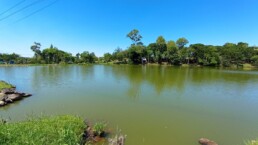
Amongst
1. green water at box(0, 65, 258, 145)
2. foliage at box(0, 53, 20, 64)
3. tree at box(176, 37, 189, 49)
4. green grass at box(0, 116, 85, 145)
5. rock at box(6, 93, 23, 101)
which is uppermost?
tree at box(176, 37, 189, 49)

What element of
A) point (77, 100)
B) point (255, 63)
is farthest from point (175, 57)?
point (77, 100)

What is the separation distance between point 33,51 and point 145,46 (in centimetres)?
5218

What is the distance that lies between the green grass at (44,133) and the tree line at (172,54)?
61849 millimetres

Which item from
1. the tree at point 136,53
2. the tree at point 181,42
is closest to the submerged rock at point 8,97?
the tree at point 136,53

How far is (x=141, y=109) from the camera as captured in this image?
425 inches

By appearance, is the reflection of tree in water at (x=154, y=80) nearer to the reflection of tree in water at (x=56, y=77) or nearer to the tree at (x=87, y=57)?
the reflection of tree in water at (x=56, y=77)

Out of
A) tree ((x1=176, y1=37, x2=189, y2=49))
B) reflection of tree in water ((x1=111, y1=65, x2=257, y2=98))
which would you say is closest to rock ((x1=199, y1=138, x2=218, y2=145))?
reflection of tree in water ((x1=111, y1=65, x2=257, y2=98))

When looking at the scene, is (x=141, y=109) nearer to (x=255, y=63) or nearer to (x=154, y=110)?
(x=154, y=110)

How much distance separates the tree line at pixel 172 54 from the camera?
209ft

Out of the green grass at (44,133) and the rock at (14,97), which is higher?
the green grass at (44,133)

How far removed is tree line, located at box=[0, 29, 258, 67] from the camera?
6378 centimetres

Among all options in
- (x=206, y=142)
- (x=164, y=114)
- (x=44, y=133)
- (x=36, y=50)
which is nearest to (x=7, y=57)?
(x=36, y=50)

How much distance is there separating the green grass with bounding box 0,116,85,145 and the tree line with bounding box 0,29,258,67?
2435 inches

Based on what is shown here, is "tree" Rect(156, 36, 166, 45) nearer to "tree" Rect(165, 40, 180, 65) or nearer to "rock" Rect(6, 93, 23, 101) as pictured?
"tree" Rect(165, 40, 180, 65)
